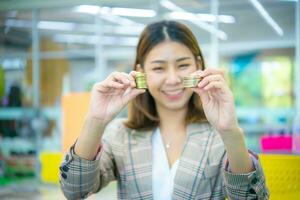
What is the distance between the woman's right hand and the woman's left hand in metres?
0.21

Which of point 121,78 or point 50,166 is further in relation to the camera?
point 50,166

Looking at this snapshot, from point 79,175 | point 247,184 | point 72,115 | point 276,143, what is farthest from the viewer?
point 72,115

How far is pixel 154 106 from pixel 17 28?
5.49 m

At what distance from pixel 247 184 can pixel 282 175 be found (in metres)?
0.33

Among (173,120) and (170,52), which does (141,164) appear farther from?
(170,52)

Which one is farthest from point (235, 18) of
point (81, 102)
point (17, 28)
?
point (81, 102)

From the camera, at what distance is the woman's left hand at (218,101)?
100cm

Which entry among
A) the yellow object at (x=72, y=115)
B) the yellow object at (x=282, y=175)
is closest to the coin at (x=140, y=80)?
the yellow object at (x=282, y=175)

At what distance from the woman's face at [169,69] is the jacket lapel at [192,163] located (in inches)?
5.3

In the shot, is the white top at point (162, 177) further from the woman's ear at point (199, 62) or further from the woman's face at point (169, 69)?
the woman's ear at point (199, 62)

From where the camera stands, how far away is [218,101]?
3.40 feet

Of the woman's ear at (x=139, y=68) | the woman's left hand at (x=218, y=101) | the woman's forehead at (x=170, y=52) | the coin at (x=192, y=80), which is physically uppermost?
the woman's forehead at (x=170, y=52)

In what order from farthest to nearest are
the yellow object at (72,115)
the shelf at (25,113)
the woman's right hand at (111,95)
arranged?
1. the shelf at (25,113)
2. the yellow object at (72,115)
3. the woman's right hand at (111,95)

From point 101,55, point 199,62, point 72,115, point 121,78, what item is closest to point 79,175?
point 121,78
